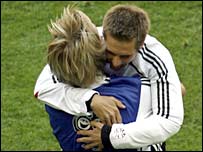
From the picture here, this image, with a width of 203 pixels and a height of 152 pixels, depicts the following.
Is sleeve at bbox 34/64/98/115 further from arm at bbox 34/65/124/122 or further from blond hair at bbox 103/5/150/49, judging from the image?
blond hair at bbox 103/5/150/49

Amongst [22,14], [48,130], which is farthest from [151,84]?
[22,14]

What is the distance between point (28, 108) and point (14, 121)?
218 millimetres

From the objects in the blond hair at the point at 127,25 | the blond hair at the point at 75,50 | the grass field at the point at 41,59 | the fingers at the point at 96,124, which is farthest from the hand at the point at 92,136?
the grass field at the point at 41,59

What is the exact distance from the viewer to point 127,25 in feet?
A: 12.3

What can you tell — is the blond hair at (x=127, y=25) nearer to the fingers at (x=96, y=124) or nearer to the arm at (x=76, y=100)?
the arm at (x=76, y=100)

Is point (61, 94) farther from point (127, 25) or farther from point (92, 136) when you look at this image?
point (127, 25)

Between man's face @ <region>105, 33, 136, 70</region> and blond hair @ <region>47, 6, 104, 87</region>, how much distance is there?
0.06 metres

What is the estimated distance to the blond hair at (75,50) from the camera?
368 centimetres

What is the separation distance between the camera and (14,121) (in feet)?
24.9

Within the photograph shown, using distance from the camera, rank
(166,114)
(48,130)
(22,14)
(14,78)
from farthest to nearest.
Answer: (22,14), (14,78), (48,130), (166,114)

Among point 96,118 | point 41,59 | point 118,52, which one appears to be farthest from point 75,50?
point 41,59

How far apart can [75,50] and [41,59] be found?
4.94 m

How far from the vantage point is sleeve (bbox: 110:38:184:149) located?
3.72 m

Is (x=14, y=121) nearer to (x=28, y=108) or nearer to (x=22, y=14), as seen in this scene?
(x=28, y=108)
